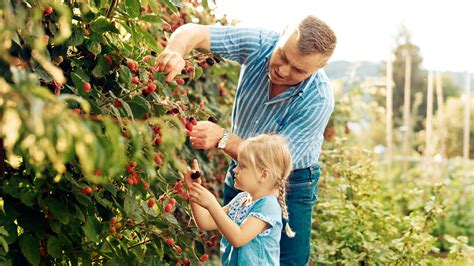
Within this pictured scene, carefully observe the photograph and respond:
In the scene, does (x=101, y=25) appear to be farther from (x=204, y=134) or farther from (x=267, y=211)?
(x=267, y=211)

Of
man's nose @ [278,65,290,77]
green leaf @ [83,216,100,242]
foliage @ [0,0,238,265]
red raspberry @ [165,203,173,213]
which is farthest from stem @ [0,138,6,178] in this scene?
man's nose @ [278,65,290,77]

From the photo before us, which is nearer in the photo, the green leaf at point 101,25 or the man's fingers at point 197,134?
the green leaf at point 101,25

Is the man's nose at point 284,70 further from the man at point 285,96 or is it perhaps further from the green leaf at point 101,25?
the green leaf at point 101,25

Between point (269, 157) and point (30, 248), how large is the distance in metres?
0.76

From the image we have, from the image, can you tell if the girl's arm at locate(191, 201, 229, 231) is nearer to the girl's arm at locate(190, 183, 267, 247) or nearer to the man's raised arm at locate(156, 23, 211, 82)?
the girl's arm at locate(190, 183, 267, 247)

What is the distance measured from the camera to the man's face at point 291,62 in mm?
2727

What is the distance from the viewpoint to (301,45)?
8.85 ft

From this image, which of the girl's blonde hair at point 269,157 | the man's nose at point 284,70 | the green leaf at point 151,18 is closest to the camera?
the green leaf at point 151,18

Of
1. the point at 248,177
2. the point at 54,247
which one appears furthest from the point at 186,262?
the point at 54,247

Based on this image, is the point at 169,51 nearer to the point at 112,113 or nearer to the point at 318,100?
the point at 112,113

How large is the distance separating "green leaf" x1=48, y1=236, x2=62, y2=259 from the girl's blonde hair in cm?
61

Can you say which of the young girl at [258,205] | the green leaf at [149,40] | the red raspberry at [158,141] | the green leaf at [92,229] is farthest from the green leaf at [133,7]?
the green leaf at [92,229]

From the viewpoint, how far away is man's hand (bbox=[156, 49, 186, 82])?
245 centimetres

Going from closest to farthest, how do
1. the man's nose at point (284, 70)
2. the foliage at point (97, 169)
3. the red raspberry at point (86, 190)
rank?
1. the foliage at point (97, 169)
2. the red raspberry at point (86, 190)
3. the man's nose at point (284, 70)
